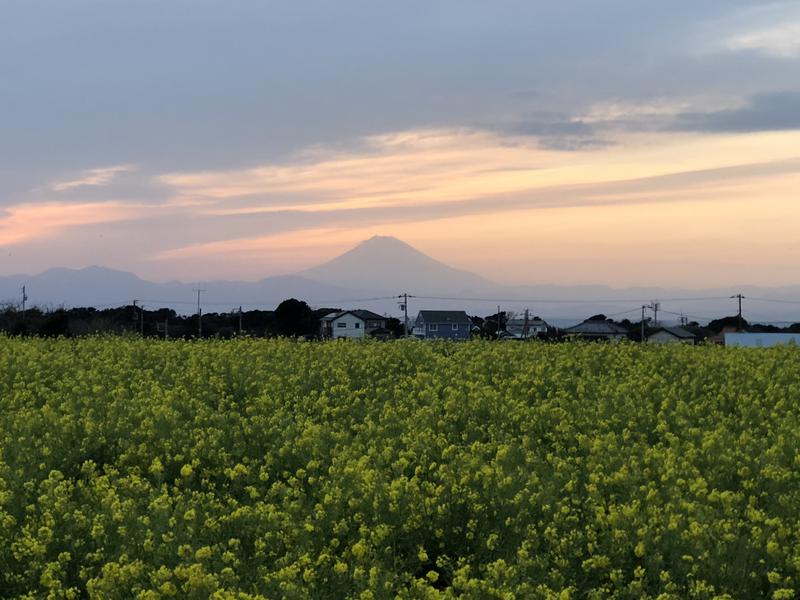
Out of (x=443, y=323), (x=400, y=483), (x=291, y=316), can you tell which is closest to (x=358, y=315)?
(x=443, y=323)

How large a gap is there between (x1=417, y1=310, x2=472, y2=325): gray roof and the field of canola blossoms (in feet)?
289

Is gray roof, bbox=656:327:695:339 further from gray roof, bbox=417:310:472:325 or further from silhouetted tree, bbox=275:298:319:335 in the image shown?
silhouetted tree, bbox=275:298:319:335

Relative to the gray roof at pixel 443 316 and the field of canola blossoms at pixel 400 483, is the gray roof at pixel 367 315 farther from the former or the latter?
the field of canola blossoms at pixel 400 483

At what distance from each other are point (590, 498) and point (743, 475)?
206 cm

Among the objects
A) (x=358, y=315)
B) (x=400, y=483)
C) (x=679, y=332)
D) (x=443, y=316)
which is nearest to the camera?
(x=400, y=483)

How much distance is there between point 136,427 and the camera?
12.6 metres

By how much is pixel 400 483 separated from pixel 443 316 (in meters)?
98.1

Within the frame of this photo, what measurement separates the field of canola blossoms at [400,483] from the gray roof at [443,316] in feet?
289

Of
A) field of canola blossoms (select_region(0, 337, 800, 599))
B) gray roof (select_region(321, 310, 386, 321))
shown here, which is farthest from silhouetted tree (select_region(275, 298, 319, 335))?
field of canola blossoms (select_region(0, 337, 800, 599))

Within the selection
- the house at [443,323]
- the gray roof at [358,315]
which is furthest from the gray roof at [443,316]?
the gray roof at [358,315]

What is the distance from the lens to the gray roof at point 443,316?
10544cm

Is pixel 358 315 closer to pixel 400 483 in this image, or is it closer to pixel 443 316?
pixel 443 316

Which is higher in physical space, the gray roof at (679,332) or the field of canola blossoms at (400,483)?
the gray roof at (679,332)

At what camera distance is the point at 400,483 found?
8.43 metres
